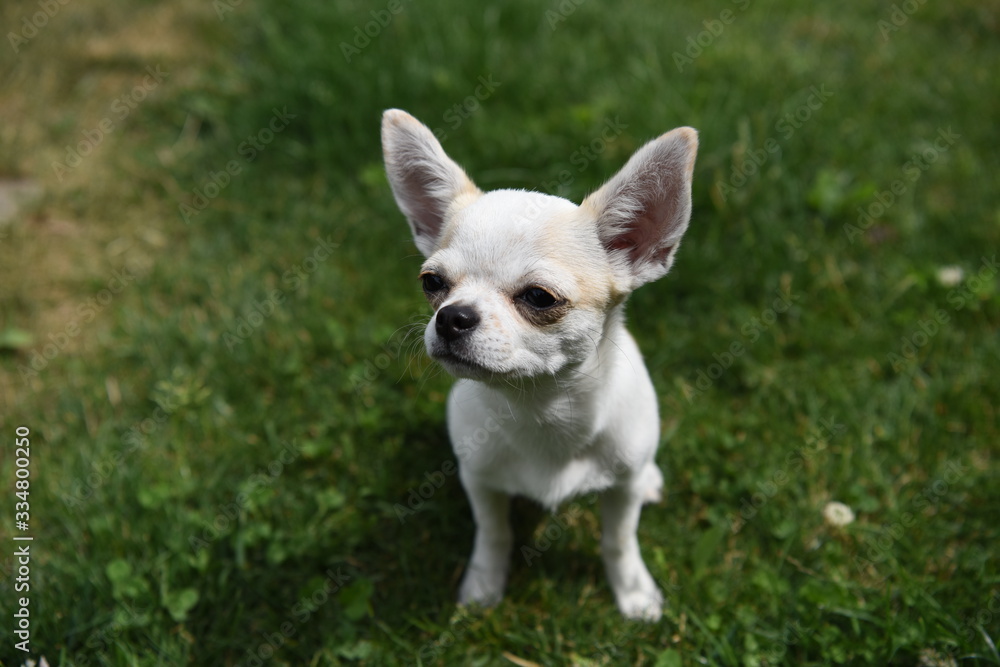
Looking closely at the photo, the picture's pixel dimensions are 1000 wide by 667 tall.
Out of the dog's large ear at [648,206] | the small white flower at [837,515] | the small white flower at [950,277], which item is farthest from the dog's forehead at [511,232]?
the small white flower at [950,277]

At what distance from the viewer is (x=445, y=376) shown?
11.2ft

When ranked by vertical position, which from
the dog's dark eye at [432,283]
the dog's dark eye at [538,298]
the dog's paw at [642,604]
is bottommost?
the dog's paw at [642,604]

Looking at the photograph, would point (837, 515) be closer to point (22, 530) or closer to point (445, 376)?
point (445, 376)

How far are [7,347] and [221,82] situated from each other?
6.69ft

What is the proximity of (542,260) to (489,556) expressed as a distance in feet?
4.00

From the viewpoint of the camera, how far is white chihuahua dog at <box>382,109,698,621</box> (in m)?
1.96

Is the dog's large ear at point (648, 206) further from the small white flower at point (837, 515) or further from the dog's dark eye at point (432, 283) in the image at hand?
the small white flower at point (837, 515)

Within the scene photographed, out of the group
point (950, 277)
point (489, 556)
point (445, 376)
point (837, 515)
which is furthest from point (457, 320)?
point (950, 277)

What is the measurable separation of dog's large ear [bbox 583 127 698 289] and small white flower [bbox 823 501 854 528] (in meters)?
1.30

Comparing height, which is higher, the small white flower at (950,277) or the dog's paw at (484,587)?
the dog's paw at (484,587)

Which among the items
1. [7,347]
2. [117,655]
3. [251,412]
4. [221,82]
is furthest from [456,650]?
[221,82]

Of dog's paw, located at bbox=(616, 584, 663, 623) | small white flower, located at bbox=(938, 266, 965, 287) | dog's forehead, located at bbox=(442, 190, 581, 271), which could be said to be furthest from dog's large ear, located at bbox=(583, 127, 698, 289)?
small white flower, located at bbox=(938, 266, 965, 287)

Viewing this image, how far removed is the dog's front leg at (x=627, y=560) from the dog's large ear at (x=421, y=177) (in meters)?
1.03

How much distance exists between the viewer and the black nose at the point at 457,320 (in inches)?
74.4
